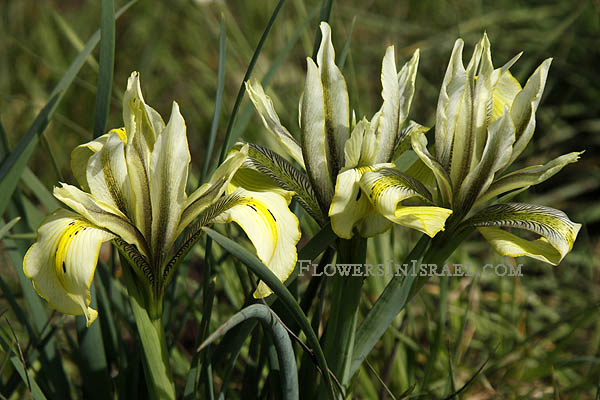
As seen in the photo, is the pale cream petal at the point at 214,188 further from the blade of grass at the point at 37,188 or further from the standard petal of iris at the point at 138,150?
the blade of grass at the point at 37,188

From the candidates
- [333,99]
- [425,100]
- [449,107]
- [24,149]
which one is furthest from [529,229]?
[425,100]

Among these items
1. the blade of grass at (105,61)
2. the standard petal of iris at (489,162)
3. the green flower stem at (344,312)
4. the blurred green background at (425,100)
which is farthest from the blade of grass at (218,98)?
the standard petal of iris at (489,162)

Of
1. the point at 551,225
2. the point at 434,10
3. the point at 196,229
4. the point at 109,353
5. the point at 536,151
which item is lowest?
the point at 536,151

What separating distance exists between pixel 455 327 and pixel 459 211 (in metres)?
0.93

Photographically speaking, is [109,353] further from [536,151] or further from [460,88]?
[536,151]

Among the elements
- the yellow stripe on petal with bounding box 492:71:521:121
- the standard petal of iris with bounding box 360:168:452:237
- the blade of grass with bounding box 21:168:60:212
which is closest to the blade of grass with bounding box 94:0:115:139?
the blade of grass with bounding box 21:168:60:212

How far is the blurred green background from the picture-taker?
141 cm

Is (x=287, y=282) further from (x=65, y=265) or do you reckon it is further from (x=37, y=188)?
(x=37, y=188)

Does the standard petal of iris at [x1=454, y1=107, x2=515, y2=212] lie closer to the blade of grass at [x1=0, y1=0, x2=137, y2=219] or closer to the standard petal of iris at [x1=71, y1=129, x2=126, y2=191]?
the standard petal of iris at [x1=71, y1=129, x2=126, y2=191]

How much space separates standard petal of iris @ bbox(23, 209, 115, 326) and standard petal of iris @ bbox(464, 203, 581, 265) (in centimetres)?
44

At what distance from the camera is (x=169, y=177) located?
2.31ft

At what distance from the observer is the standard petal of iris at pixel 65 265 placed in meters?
0.62

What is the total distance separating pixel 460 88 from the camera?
72 centimetres

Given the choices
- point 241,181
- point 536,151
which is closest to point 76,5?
point 536,151
